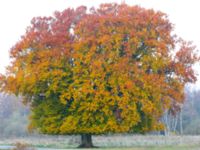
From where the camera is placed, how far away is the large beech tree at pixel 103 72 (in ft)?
123

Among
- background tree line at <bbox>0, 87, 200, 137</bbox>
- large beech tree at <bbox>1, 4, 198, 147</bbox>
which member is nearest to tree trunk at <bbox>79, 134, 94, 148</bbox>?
large beech tree at <bbox>1, 4, 198, 147</bbox>

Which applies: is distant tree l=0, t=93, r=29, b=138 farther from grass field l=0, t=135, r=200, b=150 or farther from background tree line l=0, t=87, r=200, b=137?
grass field l=0, t=135, r=200, b=150

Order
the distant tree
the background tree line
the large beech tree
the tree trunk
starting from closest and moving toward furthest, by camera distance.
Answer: the large beech tree < the tree trunk < the distant tree < the background tree line

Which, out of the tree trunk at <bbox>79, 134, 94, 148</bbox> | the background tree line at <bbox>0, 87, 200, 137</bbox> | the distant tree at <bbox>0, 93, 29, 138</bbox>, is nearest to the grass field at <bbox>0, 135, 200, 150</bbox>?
the tree trunk at <bbox>79, 134, 94, 148</bbox>

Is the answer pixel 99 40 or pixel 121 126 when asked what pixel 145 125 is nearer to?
pixel 121 126

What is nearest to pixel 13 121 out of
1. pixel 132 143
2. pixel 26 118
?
pixel 26 118

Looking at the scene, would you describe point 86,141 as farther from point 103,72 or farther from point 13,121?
point 13,121

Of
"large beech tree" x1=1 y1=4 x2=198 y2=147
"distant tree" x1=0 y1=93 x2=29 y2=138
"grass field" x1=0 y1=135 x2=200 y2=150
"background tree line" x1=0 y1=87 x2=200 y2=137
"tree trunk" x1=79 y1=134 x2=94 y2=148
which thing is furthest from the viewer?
"background tree line" x1=0 y1=87 x2=200 y2=137

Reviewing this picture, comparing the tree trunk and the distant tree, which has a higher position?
the distant tree

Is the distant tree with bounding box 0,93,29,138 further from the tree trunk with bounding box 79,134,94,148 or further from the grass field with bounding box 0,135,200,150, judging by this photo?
the tree trunk with bounding box 79,134,94,148

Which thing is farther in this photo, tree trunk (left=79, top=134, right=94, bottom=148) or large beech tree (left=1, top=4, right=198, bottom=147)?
tree trunk (left=79, top=134, right=94, bottom=148)

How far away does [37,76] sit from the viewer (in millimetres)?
38844

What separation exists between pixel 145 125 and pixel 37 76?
10.2 meters

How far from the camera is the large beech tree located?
3750 centimetres
